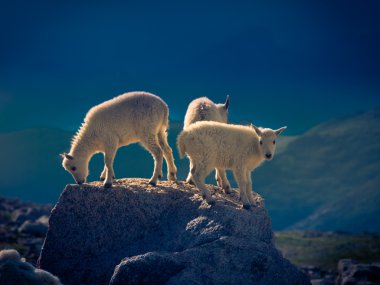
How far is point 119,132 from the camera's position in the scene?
699 inches

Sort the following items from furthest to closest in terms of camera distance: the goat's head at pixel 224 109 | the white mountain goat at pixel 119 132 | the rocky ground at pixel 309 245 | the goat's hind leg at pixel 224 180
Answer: the rocky ground at pixel 309 245 < the goat's head at pixel 224 109 < the goat's hind leg at pixel 224 180 < the white mountain goat at pixel 119 132

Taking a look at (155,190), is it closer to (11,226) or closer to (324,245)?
(11,226)

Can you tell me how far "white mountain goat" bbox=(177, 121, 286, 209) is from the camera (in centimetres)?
1636

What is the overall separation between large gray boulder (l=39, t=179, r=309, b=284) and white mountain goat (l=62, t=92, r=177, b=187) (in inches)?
41.0

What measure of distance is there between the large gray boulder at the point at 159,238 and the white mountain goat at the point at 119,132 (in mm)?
1042

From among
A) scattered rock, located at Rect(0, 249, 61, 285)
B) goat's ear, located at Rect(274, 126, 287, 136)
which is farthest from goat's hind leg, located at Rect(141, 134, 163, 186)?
scattered rock, located at Rect(0, 249, 61, 285)

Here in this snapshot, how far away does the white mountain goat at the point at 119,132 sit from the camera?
17.7 m

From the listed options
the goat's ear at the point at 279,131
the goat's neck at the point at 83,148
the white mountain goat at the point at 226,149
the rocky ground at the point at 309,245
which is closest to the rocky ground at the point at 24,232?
the rocky ground at the point at 309,245

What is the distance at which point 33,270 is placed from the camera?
39.8ft

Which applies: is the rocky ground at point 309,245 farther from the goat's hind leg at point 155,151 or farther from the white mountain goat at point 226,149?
the goat's hind leg at point 155,151

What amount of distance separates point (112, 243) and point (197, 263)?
3.36 m

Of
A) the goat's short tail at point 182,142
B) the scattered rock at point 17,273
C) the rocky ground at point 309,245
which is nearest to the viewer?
the scattered rock at point 17,273

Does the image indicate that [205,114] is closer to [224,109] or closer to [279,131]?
[224,109]

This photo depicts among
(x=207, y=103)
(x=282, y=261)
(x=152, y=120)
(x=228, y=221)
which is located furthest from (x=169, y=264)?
(x=207, y=103)
